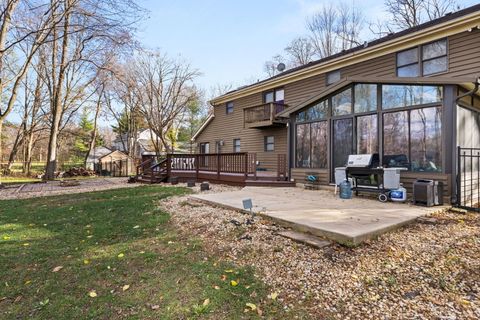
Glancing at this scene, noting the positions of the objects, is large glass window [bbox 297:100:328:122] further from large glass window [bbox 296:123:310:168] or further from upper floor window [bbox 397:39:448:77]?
upper floor window [bbox 397:39:448:77]

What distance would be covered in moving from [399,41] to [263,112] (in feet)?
21.2

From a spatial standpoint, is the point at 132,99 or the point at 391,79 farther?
the point at 132,99

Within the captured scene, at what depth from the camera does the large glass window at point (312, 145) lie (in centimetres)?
908

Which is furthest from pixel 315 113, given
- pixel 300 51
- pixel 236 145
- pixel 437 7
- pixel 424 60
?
pixel 300 51

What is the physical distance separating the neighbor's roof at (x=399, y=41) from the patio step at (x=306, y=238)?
28.7 ft

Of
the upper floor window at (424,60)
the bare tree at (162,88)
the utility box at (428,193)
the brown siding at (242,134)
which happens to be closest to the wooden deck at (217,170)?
the brown siding at (242,134)

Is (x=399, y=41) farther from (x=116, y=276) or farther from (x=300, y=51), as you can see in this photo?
(x=300, y=51)

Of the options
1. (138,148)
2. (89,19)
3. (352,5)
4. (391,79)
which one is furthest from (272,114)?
(138,148)

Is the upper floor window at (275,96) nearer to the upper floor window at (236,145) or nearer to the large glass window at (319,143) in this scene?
the upper floor window at (236,145)

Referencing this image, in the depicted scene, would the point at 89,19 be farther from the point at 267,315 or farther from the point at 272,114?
the point at 267,315

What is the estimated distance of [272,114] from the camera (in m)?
13.6

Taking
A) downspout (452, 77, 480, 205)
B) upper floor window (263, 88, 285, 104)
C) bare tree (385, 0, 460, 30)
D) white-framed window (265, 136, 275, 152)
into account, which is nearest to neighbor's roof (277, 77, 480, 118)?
downspout (452, 77, 480, 205)

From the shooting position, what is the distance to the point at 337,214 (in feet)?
16.6

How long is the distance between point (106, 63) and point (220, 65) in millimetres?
12828
